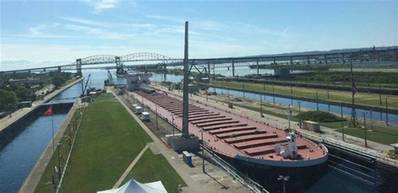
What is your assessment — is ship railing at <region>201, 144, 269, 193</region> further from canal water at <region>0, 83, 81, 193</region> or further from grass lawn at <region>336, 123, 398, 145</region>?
canal water at <region>0, 83, 81, 193</region>

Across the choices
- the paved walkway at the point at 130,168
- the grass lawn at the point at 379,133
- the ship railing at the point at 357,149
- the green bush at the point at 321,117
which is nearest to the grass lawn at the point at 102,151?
the paved walkway at the point at 130,168

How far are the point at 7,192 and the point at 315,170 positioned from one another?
37957 mm

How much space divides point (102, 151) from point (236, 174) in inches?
925

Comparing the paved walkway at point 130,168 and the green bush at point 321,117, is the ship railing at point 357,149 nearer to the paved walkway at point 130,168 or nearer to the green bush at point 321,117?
the green bush at point 321,117

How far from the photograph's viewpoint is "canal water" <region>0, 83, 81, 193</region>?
5708cm

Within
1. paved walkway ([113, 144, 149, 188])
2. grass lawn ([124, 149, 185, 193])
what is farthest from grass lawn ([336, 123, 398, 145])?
paved walkway ([113, 144, 149, 188])

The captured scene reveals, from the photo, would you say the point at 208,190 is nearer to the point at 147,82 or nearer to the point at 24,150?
the point at 24,150

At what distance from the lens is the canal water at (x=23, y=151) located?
187 ft

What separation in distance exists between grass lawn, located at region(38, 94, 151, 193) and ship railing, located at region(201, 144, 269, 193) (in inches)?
415

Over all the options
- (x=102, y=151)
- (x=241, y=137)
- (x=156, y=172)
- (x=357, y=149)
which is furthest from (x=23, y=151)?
(x=357, y=149)

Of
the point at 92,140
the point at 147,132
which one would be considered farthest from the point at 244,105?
the point at 92,140

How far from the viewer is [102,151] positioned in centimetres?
5900

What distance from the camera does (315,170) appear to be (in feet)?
155

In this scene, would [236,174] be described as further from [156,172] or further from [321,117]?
[321,117]
